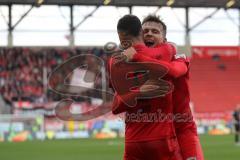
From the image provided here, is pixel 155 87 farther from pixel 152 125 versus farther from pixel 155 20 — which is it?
pixel 155 20

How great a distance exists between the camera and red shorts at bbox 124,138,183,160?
224 inches

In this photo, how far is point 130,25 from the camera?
5375mm

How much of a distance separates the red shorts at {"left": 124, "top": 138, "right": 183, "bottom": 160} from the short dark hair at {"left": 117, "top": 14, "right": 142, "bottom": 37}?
3.29 feet

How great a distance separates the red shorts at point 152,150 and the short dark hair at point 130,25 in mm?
1001

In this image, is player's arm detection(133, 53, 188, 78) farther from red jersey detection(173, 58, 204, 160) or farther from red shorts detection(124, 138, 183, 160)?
red shorts detection(124, 138, 183, 160)

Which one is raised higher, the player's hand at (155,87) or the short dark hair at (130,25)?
the short dark hair at (130,25)

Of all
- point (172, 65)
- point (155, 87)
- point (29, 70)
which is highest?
point (172, 65)

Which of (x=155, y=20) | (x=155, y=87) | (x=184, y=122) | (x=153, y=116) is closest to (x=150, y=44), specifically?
(x=155, y=20)

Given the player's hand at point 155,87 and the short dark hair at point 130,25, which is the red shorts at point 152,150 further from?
the short dark hair at point 130,25

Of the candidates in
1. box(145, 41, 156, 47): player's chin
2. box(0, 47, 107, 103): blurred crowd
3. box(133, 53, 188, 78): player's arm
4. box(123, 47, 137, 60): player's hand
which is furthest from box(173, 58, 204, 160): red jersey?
box(0, 47, 107, 103): blurred crowd

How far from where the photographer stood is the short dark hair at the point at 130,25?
5375 millimetres

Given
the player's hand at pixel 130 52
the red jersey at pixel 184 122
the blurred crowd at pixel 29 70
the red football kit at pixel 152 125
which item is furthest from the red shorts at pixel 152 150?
the blurred crowd at pixel 29 70

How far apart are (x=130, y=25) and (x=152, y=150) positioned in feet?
3.73

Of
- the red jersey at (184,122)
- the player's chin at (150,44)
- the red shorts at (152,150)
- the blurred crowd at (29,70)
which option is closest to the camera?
the red shorts at (152,150)
